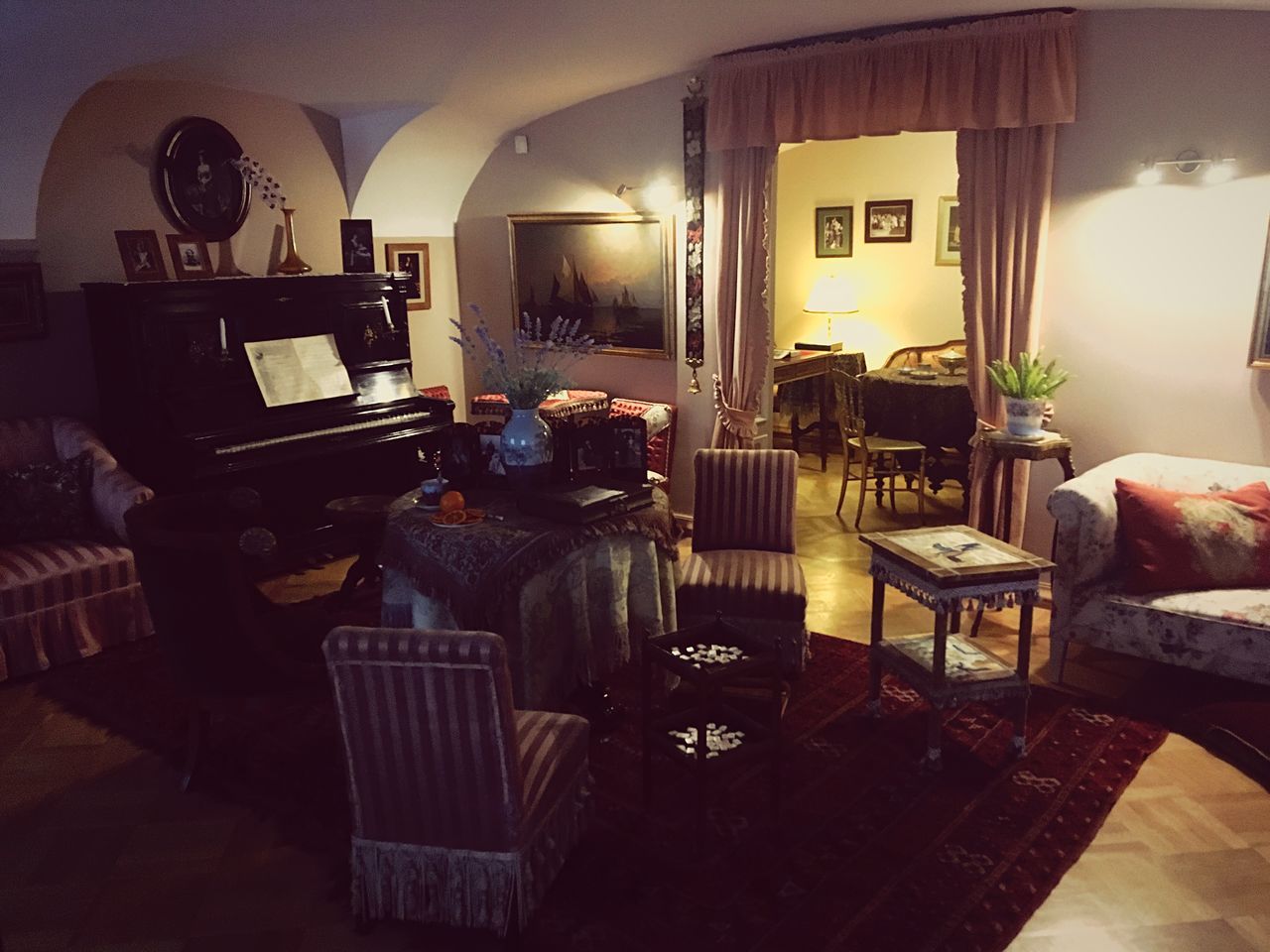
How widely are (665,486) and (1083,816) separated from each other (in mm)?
3471

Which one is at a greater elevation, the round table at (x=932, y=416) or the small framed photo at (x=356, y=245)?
the small framed photo at (x=356, y=245)

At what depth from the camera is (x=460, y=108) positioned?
19.2 ft

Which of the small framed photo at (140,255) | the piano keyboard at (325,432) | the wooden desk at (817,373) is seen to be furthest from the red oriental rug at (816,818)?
the wooden desk at (817,373)

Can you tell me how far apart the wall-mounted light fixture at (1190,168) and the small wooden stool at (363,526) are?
372 cm

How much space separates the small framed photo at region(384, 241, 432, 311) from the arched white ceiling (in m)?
1.00

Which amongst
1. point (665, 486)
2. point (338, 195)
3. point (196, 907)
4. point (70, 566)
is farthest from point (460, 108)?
point (196, 907)

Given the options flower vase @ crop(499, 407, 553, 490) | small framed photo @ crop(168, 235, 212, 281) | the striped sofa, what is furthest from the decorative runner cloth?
small framed photo @ crop(168, 235, 212, 281)

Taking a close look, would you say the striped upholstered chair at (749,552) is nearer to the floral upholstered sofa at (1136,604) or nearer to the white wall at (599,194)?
the floral upholstered sofa at (1136,604)

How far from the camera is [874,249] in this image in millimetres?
8117

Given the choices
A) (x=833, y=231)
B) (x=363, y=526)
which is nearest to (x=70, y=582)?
(x=363, y=526)

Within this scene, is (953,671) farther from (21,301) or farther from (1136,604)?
(21,301)

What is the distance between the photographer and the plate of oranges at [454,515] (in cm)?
336

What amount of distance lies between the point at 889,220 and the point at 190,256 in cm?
533

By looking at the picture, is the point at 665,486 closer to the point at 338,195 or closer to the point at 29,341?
the point at 338,195
